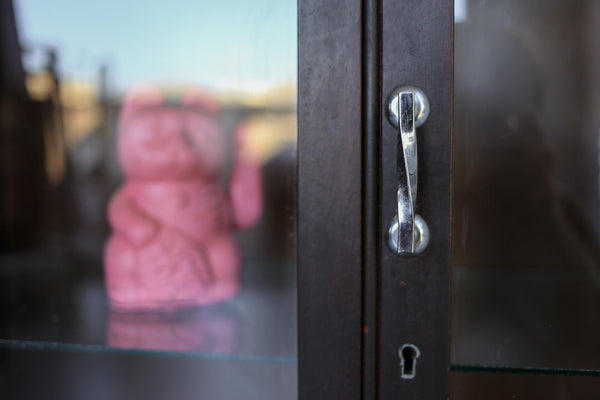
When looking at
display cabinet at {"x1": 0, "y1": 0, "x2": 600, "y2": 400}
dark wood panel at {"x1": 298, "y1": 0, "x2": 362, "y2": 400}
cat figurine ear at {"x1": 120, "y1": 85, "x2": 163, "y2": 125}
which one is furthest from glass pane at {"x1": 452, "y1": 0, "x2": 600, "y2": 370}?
cat figurine ear at {"x1": 120, "y1": 85, "x2": 163, "y2": 125}

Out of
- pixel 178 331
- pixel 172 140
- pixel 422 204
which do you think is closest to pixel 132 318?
pixel 178 331

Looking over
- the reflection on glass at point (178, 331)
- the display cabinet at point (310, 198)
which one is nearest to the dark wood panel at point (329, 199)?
the display cabinet at point (310, 198)

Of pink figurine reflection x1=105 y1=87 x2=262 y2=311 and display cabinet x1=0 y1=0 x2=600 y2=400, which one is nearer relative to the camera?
display cabinet x1=0 y1=0 x2=600 y2=400

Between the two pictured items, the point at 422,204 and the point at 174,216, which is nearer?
the point at 422,204

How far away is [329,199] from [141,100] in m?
0.24

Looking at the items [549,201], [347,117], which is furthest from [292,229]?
[549,201]

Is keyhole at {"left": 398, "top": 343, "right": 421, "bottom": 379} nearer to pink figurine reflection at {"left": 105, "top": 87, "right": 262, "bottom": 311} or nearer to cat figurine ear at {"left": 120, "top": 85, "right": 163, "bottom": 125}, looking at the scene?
pink figurine reflection at {"left": 105, "top": 87, "right": 262, "bottom": 311}

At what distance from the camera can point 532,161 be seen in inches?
15.7

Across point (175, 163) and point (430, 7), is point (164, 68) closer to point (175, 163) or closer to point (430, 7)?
point (175, 163)

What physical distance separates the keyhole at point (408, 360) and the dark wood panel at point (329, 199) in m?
0.02

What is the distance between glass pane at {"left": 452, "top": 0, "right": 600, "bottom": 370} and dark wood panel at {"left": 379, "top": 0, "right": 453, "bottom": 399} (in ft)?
0.28

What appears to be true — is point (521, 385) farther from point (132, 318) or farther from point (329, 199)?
point (132, 318)

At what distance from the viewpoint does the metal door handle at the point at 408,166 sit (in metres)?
0.26

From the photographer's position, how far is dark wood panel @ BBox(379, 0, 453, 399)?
0.86 ft
